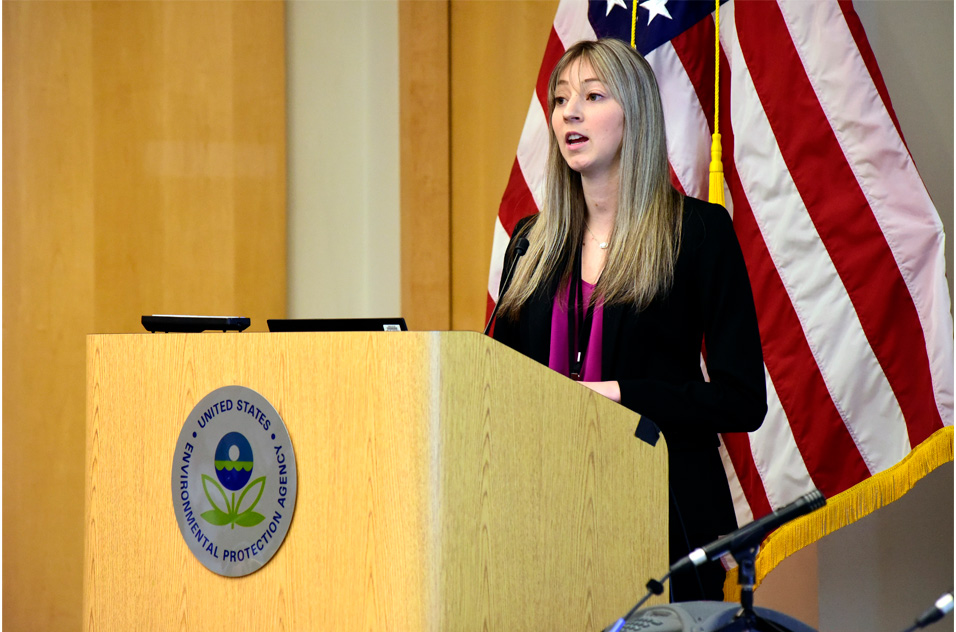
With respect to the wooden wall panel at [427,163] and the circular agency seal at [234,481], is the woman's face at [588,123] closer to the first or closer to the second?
the circular agency seal at [234,481]

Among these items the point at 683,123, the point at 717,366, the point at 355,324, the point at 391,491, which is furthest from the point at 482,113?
the point at 391,491

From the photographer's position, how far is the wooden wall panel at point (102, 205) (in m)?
3.20

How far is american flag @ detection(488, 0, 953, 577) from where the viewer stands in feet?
7.76

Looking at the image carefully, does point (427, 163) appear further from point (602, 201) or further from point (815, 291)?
point (602, 201)

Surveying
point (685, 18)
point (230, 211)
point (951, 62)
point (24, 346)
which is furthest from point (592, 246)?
point (24, 346)

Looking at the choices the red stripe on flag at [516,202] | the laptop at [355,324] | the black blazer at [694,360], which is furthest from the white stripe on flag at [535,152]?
the laptop at [355,324]

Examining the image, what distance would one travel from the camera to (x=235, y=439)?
121 cm

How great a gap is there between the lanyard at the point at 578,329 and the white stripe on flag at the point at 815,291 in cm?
105

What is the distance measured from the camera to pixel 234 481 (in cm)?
121

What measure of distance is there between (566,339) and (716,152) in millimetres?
1041

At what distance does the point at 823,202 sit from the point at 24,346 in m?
2.61

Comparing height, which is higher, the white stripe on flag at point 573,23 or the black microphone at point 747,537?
the white stripe on flag at point 573,23

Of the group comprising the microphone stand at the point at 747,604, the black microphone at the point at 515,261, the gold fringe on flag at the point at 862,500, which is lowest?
the gold fringe on flag at the point at 862,500

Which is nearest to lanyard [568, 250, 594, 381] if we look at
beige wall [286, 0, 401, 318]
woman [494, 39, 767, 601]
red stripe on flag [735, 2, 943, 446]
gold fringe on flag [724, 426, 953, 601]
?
woman [494, 39, 767, 601]
